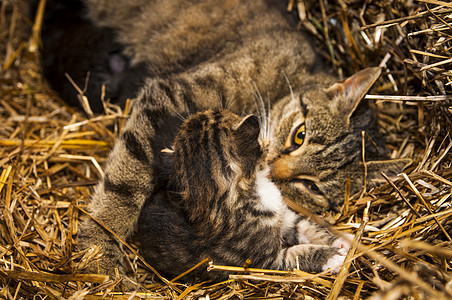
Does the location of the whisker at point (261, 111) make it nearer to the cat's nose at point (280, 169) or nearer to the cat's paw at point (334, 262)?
the cat's nose at point (280, 169)

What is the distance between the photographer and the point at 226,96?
2.68 metres

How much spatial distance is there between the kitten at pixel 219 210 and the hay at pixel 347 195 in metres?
0.11

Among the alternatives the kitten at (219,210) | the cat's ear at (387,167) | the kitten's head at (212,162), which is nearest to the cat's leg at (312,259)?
the kitten at (219,210)

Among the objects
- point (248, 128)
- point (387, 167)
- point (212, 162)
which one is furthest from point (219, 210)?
point (387, 167)

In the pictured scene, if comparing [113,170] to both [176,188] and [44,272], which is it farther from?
[44,272]

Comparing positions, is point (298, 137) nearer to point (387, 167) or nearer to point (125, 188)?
point (387, 167)

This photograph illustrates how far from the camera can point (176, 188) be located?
6.73ft

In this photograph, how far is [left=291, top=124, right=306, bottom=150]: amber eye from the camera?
254cm

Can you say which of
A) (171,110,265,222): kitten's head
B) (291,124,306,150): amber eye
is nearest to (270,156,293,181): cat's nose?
(291,124,306,150): amber eye

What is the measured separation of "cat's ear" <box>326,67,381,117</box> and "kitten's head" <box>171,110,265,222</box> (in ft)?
3.17

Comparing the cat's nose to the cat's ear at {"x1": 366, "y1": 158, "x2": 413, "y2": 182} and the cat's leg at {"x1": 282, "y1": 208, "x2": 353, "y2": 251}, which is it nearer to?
the cat's leg at {"x1": 282, "y1": 208, "x2": 353, "y2": 251}

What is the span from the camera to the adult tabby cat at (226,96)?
2352mm

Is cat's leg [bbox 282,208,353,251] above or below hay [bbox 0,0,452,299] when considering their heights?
below

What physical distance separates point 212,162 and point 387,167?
55.9 inches
